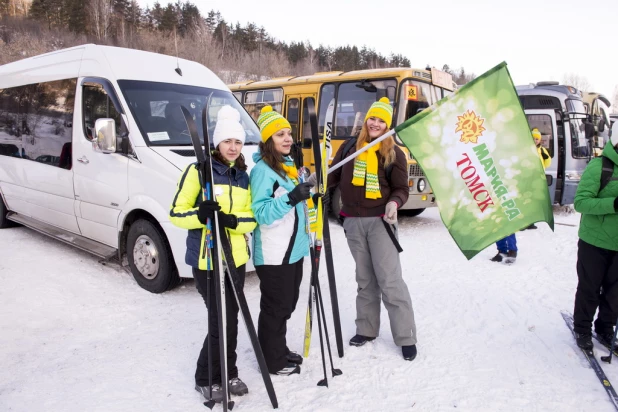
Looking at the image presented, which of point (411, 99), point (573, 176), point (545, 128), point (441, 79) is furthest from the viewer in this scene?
point (545, 128)

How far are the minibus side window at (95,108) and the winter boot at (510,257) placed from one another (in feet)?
17.5

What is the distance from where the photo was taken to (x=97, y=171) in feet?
16.9

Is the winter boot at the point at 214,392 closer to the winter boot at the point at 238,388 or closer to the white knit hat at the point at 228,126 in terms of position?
the winter boot at the point at 238,388

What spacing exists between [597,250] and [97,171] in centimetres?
518

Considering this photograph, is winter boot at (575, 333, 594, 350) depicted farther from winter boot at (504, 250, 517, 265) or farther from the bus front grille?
the bus front grille

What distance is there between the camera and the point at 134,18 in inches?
2191

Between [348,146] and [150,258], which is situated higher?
[348,146]

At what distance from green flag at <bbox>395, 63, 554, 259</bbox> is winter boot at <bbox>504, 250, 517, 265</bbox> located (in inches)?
128

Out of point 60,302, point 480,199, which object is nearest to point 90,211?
point 60,302

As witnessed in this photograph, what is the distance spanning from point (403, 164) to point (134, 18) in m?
61.9

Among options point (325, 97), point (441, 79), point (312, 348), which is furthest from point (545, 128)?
point (312, 348)

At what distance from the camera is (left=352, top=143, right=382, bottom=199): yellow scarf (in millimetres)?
3457

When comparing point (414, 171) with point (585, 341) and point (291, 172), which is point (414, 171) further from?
point (291, 172)

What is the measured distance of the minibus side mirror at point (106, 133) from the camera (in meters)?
4.50
